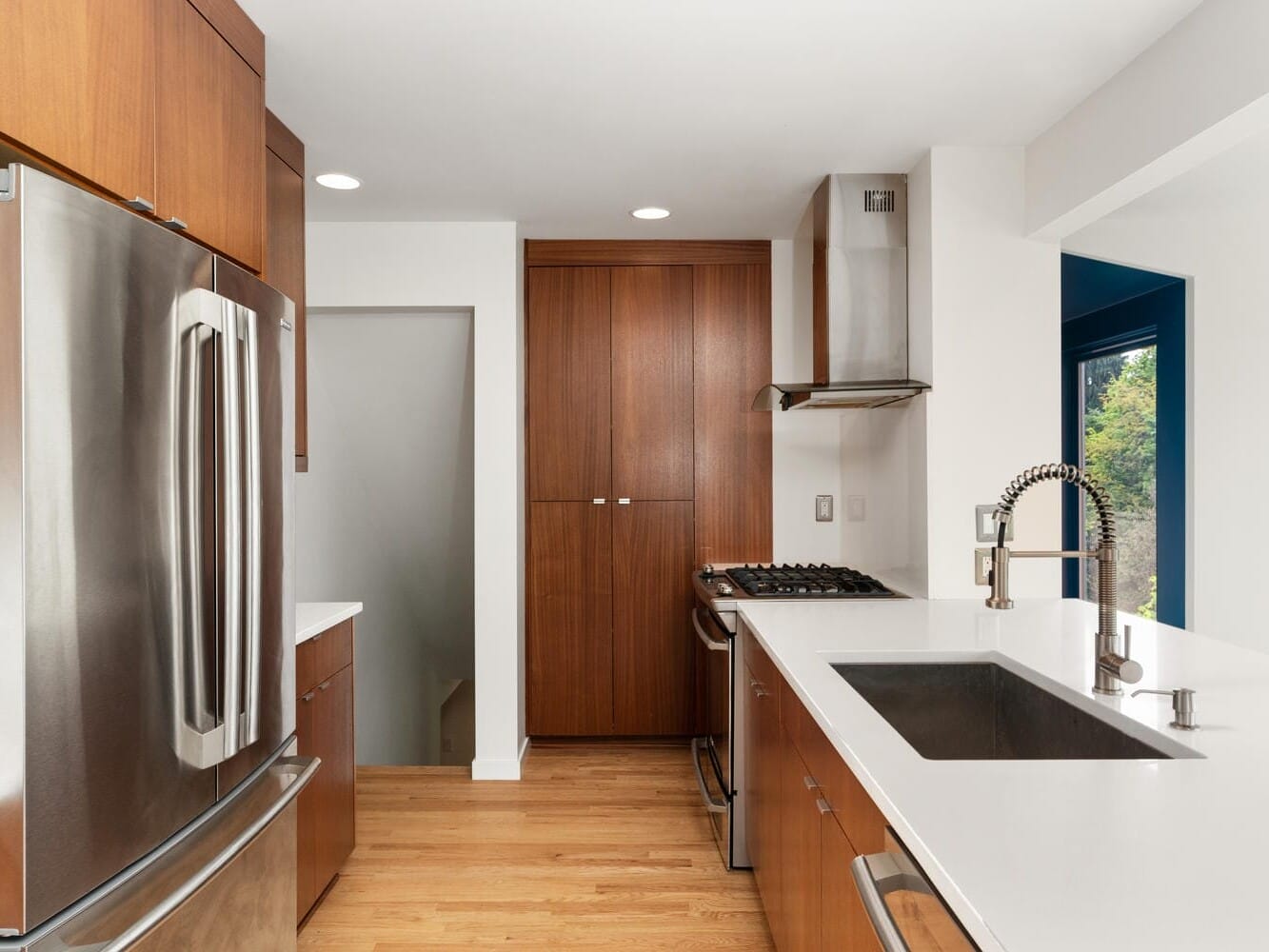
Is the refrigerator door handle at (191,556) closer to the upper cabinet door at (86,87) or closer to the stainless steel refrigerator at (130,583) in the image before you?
the stainless steel refrigerator at (130,583)

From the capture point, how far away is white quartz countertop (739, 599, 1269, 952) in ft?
2.64

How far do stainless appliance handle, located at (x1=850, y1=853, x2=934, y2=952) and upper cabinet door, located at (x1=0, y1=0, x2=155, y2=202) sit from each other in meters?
1.59

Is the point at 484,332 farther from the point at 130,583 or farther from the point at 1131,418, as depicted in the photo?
the point at 1131,418

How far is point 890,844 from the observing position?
1134mm

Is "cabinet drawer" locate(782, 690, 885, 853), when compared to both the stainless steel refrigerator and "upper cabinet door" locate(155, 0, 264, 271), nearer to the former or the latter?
the stainless steel refrigerator

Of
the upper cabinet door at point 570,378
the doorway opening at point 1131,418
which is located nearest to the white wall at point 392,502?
the upper cabinet door at point 570,378

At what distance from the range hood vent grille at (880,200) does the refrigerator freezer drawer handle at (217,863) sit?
2610mm

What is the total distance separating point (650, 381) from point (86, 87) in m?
2.90

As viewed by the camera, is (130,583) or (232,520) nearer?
(130,583)

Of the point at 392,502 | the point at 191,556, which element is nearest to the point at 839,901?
the point at 191,556

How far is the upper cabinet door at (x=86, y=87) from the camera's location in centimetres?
121

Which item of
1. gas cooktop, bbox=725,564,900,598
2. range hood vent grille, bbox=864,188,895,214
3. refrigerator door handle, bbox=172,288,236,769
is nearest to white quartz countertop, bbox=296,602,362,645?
refrigerator door handle, bbox=172,288,236,769

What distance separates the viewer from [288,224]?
2.64 meters

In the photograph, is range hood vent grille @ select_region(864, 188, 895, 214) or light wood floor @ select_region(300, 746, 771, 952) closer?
light wood floor @ select_region(300, 746, 771, 952)
